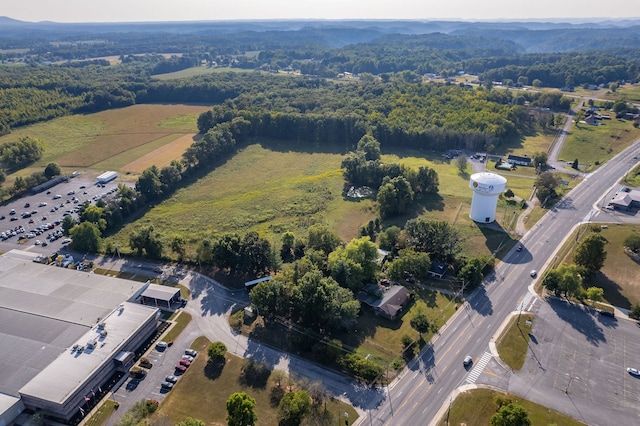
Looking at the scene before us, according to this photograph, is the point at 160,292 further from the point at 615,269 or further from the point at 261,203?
the point at 615,269

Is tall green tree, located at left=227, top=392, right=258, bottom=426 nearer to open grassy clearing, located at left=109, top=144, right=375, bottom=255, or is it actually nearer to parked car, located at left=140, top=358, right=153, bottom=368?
parked car, located at left=140, top=358, right=153, bottom=368

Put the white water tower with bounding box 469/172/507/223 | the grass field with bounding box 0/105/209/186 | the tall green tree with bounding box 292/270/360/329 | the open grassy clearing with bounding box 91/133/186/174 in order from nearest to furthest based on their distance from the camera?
1. the tall green tree with bounding box 292/270/360/329
2. the white water tower with bounding box 469/172/507/223
3. the open grassy clearing with bounding box 91/133/186/174
4. the grass field with bounding box 0/105/209/186

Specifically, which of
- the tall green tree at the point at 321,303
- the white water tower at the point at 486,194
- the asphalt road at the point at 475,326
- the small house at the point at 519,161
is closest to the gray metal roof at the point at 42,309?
the tall green tree at the point at 321,303

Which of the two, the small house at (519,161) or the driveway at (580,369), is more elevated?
the driveway at (580,369)

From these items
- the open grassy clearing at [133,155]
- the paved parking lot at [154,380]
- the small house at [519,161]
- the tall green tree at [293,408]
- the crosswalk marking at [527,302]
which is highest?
the tall green tree at [293,408]

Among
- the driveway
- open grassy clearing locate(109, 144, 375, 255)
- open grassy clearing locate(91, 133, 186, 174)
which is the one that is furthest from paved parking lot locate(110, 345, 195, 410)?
open grassy clearing locate(91, 133, 186, 174)

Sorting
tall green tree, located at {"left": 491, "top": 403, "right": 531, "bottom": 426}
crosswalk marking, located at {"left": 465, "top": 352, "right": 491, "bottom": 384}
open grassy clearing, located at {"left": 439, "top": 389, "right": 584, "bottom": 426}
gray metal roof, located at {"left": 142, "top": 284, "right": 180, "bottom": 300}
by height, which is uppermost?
tall green tree, located at {"left": 491, "top": 403, "right": 531, "bottom": 426}

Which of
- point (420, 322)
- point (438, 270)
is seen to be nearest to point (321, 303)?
point (420, 322)

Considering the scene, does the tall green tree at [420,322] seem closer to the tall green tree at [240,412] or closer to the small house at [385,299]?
the small house at [385,299]
